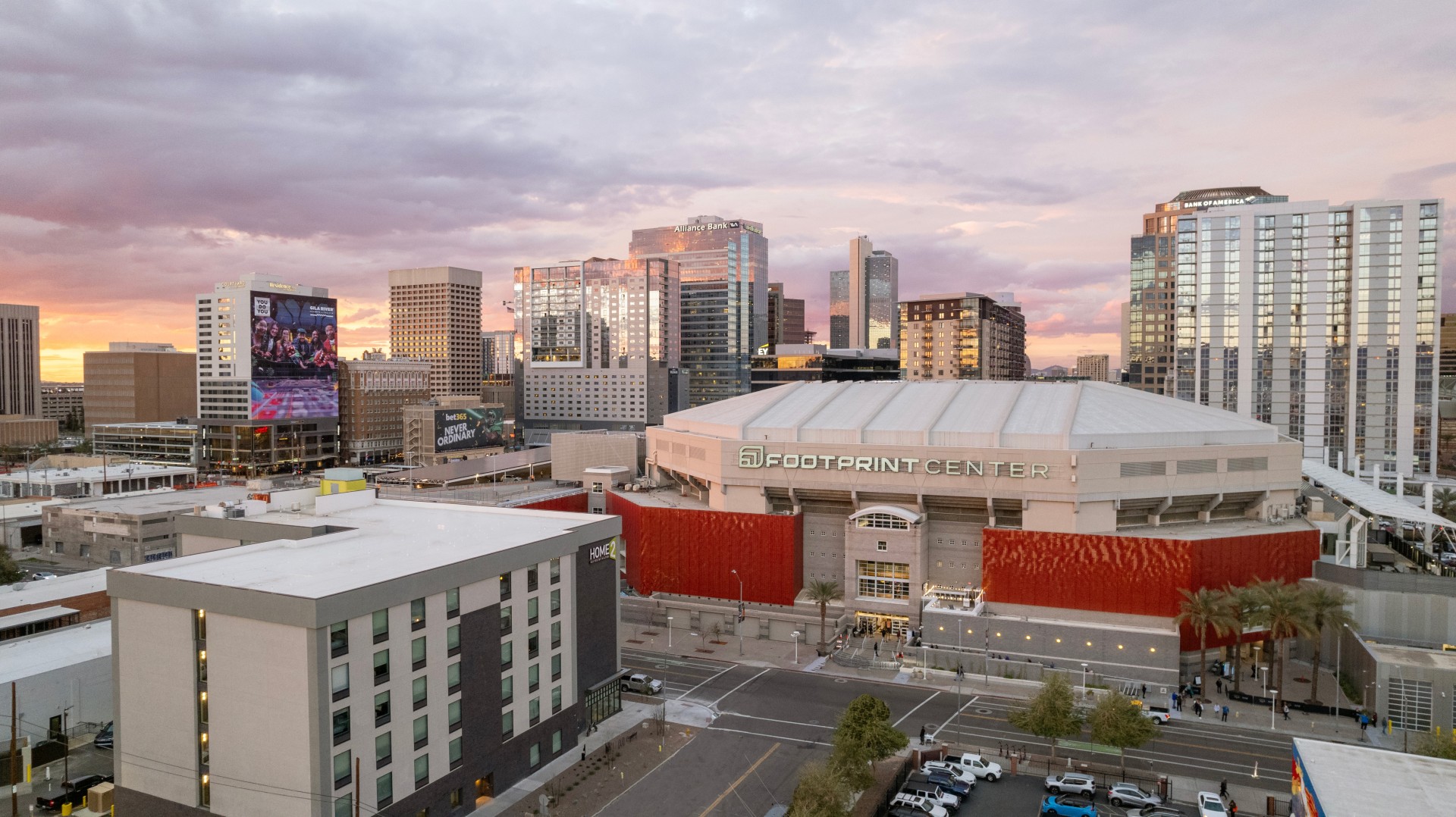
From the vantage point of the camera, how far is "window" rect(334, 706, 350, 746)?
38.6 m

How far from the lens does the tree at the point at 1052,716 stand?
1981 inches

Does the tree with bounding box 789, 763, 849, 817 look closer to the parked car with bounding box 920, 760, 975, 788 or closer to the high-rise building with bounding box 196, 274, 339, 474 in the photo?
the parked car with bounding box 920, 760, 975, 788

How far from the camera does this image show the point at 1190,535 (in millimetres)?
73000

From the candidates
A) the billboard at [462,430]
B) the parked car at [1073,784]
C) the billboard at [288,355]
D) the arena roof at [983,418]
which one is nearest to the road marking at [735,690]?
the parked car at [1073,784]

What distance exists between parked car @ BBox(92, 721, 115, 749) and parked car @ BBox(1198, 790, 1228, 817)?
211 feet

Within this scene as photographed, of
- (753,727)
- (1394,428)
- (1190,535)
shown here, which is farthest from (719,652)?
(1394,428)

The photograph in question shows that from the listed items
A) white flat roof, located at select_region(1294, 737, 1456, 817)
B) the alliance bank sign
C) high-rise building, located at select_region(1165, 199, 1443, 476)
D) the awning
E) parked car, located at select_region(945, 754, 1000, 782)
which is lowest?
parked car, located at select_region(945, 754, 1000, 782)

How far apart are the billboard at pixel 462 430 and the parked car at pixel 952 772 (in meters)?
154

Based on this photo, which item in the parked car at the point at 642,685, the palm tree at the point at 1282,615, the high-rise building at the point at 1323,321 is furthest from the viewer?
the high-rise building at the point at 1323,321

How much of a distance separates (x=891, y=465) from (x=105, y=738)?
203 ft

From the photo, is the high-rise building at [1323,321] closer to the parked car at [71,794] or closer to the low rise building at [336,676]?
the low rise building at [336,676]

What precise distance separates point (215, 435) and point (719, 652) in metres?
157

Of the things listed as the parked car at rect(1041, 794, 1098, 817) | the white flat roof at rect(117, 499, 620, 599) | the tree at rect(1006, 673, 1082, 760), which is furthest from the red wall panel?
the parked car at rect(1041, 794, 1098, 817)

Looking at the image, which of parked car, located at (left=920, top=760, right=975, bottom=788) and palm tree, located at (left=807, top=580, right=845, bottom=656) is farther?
palm tree, located at (left=807, top=580, right=845, bottom=656)
